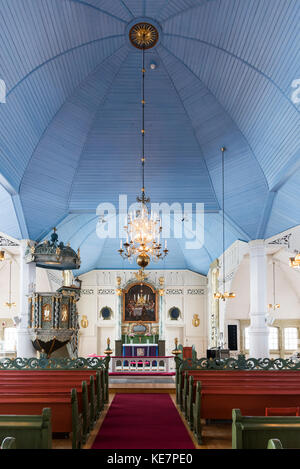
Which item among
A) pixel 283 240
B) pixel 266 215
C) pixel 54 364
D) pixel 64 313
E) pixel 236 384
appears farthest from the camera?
pixel 283 240

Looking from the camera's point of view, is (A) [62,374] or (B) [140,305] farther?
(B) [140,305]

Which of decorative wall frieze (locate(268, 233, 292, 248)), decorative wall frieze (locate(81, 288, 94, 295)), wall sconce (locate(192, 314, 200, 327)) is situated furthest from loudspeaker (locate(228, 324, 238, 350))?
decorative wall frieze (locate(81, 288, 94, 295))

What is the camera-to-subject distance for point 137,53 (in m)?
14.0

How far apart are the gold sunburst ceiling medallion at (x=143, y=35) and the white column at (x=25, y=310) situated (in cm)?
831

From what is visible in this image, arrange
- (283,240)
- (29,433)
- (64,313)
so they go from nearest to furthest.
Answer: (29,433), (64,313), (283,240)

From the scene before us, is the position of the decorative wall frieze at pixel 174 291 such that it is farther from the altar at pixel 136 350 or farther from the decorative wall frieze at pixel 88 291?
the altar at pixel 136 350

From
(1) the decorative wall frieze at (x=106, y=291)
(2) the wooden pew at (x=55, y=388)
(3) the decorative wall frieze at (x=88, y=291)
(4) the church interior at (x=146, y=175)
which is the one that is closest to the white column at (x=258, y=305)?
(4) the church interior at (x=146, y=175)

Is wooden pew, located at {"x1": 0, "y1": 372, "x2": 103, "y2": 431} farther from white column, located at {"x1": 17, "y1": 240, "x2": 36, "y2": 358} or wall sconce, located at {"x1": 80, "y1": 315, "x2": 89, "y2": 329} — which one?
wall sconce, located at {"x1": 80, "y1": 315, "x2": 89, "y2": 329}

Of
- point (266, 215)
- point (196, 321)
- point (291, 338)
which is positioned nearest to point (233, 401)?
point (266, 215)

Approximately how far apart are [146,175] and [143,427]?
426 inches

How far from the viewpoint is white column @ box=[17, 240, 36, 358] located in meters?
16.8

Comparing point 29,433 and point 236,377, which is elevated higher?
point 29,433

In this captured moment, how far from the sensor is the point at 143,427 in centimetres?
819

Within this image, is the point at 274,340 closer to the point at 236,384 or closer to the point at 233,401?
the point at 236,384
